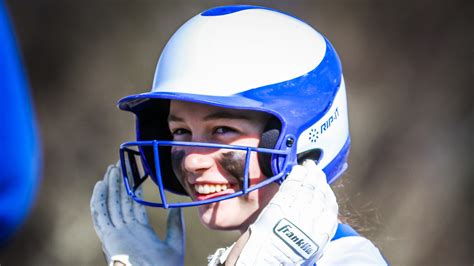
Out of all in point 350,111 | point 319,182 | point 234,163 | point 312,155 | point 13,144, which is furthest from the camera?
point 350,111

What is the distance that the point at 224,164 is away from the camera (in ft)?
6.35

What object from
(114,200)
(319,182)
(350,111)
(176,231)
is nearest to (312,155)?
(319,182)

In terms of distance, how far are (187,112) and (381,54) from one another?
2977 mm

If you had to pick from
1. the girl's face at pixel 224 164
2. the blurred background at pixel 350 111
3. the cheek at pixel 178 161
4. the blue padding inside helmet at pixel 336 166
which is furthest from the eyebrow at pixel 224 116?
the blurred background at pixel 350 111

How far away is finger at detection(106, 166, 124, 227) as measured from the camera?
93.1 inches

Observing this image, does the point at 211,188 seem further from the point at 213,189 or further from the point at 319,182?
the point at 319,182

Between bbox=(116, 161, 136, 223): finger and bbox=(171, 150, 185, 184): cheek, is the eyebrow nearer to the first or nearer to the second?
bbox=(171, 150, 185, 184): cheek

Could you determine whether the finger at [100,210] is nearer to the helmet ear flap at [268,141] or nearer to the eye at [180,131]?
the eye at [180,131]

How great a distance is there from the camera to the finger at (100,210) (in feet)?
7.77

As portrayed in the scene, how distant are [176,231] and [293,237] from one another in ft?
2.35

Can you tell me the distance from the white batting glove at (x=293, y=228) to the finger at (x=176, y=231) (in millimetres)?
646

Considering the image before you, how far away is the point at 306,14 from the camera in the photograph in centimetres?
489

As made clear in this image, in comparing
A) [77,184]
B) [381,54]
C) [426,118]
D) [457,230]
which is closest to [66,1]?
[77,184]

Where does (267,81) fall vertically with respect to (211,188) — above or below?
above
